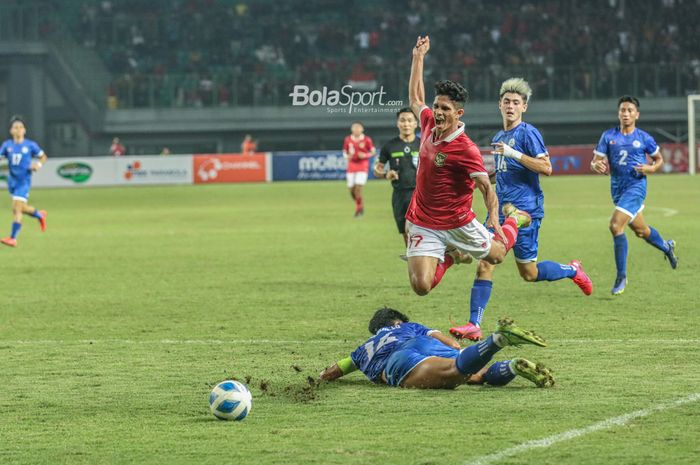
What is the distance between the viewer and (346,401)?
7637 mm

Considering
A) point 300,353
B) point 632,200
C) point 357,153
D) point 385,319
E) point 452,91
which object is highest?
point 357,153

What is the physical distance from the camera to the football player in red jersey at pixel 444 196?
360 inches

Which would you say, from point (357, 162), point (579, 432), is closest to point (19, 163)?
point (357, 162)

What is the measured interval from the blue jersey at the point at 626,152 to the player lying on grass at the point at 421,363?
680 cm

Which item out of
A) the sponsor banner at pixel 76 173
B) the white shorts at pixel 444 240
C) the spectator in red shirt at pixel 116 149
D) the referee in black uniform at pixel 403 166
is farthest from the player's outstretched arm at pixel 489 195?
the spectator in red shirt at pixel 116 149

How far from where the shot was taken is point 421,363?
311 inches

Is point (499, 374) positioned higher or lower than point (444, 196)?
lower

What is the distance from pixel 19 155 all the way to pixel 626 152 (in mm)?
12928

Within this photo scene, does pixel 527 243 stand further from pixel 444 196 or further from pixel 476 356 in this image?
pixel 476 356

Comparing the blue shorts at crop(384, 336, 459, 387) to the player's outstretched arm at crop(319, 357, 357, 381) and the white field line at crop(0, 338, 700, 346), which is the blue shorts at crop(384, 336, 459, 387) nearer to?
the player's outstretched arm at crop(319, 357, 357, 381)

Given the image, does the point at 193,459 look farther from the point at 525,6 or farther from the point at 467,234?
the point at 525,6

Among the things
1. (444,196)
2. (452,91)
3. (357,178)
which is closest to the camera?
(452,91)

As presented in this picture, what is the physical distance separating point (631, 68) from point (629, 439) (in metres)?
42.7

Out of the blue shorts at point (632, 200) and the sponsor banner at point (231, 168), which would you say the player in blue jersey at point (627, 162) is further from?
the sponsor banner at point (231, 168)
